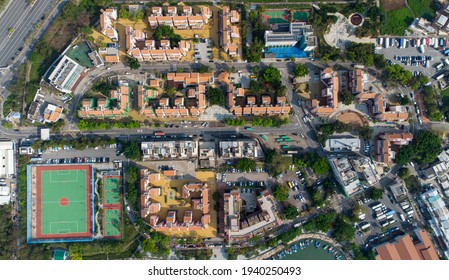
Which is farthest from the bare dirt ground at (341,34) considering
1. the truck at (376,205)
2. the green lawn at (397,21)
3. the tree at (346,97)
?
the truck at (376,205)

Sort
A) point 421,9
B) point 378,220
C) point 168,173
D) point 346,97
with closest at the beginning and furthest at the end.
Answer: point 346,97
point 168,173
point 378,220
point 421,9

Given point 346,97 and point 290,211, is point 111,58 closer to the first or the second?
point 290,211

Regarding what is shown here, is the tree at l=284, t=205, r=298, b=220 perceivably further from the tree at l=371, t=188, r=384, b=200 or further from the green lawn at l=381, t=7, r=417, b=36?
the green lawn at l=381, t=7, r=417, b=36

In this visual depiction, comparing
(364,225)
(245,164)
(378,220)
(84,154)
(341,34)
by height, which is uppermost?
(341,34)

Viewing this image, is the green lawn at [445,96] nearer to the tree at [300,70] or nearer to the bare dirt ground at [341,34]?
the bare dirt ground at [341,34]

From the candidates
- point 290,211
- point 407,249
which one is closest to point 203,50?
point 290,211

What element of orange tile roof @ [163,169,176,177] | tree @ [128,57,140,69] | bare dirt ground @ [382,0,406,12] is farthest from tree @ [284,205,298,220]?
bare dirt ground @ [382,0,406,12]
